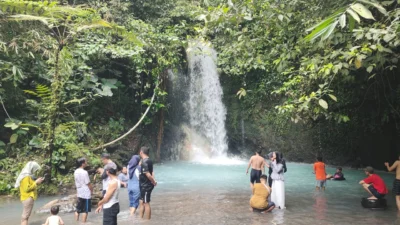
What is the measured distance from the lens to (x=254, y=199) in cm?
803

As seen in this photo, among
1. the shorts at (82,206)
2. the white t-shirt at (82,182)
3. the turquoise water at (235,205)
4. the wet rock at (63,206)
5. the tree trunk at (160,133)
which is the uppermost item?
the tree trunk at (160,133)

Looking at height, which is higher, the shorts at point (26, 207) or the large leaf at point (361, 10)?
the large leaf at point (361, 10)

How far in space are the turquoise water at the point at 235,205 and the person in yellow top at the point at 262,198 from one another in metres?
0.21

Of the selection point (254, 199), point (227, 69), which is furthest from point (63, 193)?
point (227, 69)

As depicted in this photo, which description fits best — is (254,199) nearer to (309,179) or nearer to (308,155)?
(309,179)

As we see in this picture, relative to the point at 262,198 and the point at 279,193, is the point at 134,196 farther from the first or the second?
the point at 279,193

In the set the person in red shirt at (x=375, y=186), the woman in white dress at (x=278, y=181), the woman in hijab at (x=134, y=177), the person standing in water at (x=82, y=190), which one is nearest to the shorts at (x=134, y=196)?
the woman in hijab at (x=134, y=177)

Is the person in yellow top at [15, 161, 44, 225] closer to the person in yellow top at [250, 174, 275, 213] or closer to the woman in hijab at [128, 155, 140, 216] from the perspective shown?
the woman in hijab at [128, 155, 140, 216]

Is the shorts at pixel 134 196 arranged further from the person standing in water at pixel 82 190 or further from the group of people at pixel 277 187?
the group of people at pixel 277 187

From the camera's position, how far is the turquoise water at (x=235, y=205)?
7328 mm

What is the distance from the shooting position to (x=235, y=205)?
891cm

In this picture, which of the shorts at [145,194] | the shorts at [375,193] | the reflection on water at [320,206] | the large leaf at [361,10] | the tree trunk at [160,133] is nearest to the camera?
the large leaf at [361,10]

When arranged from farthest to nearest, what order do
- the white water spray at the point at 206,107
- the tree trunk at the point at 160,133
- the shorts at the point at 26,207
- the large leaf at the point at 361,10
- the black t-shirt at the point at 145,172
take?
the white water spray at the point at 206,107 → the tree trunk at the point at 160,133 → the black t-shirt at the point at 145,172 → the shorts at the point at 26,207 → the large leaf at the point at 361,10

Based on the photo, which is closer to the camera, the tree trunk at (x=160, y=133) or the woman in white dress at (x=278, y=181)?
the woman in white dress at (x=278, y=181)
